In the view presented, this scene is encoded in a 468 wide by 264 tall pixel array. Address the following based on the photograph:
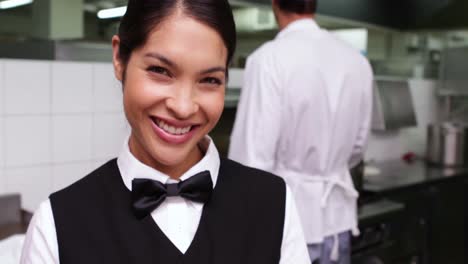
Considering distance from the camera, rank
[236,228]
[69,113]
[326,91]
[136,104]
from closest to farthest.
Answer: [136,104] < [236,228] < [326,91] < [69,113]

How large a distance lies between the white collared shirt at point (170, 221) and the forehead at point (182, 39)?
0.22 metres

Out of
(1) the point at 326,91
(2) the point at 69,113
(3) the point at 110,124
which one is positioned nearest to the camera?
(1) the point at 326,91

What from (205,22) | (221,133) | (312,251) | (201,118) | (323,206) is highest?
(205,22)

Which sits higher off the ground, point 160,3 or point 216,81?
point 160,3

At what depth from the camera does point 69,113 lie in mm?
2064

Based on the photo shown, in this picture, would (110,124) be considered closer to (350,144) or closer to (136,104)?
(350,144)

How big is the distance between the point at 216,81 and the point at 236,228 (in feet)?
0.90

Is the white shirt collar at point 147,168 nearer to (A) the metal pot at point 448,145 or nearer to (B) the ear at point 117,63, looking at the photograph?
(B) the ear at point 117,63

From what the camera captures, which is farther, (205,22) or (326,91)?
(326,91)

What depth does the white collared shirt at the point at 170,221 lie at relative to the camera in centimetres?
82

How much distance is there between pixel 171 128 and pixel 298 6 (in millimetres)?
1278

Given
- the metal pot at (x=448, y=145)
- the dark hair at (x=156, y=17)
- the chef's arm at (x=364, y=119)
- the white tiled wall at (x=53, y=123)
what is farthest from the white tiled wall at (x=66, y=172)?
the metal pot at (x=448, y=145)

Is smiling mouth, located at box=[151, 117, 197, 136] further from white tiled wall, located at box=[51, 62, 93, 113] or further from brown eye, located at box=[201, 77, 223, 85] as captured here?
white tiled wall, located at box=[51, 62, 93, 113]

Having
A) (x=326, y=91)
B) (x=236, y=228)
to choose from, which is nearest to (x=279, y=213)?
(x=236, y=228)
